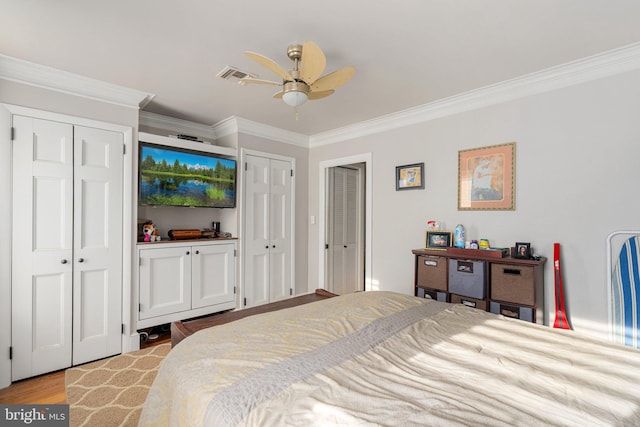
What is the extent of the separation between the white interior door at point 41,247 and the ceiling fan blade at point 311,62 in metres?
2.16

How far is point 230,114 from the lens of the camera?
3.52 metres

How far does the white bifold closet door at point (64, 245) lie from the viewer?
2.39 m

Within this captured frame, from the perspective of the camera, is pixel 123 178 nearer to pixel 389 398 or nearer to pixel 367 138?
pixel 367 138

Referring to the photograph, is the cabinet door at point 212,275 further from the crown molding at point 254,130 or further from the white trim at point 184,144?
the crown molding at point 254,130

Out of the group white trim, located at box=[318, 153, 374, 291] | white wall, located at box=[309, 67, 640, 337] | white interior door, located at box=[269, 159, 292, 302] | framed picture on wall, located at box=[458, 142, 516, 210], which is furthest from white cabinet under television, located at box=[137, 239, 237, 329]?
framed picture on wall, located at box=[458, 142, 516, 210]

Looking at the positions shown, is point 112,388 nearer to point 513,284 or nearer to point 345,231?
point 513,284

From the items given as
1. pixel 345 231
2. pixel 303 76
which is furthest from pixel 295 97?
pixel 345 231

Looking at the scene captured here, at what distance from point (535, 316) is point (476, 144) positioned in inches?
61.4

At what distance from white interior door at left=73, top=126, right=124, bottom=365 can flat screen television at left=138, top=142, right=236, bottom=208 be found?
10.3 inches

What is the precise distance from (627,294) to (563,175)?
94cm

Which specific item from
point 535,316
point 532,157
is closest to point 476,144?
point 532,157

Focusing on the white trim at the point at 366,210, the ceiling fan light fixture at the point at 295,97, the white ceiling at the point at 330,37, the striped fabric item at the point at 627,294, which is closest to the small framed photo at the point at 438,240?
the white trim at the point at 366,210

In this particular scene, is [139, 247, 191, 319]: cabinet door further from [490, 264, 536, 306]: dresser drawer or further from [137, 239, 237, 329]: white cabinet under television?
[490, 264, 536, 306]: dresser drawer

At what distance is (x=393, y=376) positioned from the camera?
1.09 metres
